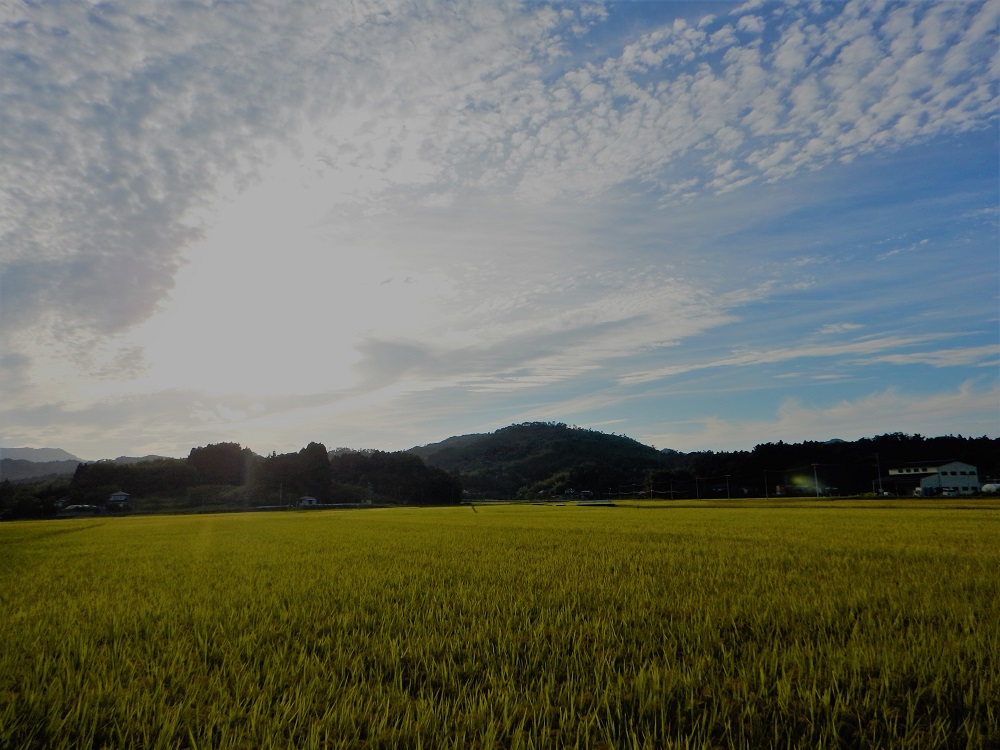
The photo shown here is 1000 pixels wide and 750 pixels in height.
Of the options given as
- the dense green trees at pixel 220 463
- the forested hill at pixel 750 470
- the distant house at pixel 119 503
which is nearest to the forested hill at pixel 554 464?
the forested hill at pixel 750 470

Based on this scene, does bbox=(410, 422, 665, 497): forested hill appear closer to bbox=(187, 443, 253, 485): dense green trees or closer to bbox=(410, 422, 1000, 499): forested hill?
bbox=(410, 422, 1000, 499): forested hill

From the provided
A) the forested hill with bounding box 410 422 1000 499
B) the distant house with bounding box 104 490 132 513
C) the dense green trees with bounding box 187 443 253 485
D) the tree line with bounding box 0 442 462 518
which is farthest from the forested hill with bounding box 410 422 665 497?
the distant house with bounding box 104 490 132 513

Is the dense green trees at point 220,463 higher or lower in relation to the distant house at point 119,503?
higher

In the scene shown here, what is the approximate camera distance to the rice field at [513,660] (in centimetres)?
254

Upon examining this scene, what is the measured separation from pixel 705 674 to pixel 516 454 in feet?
583

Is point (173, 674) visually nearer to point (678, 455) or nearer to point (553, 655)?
point (553, 655)

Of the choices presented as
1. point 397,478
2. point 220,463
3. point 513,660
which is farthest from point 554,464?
point 513,660

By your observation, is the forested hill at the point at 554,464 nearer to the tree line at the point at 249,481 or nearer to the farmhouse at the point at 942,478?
the tree line at the point at 249,481

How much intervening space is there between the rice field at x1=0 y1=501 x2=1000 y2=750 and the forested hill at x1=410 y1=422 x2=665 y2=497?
→ 12231 cm

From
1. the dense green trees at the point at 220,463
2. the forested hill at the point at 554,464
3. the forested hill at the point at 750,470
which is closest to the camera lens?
the forested hill at the point at 750,470

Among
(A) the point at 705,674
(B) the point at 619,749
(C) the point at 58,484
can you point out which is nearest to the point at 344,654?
(B) the point at 619,749

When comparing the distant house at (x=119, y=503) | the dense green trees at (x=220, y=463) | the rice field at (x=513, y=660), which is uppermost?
the dense green trees at (x=220, y=463)

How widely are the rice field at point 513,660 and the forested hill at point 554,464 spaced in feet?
401

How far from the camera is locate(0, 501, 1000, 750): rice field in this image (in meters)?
2.54
